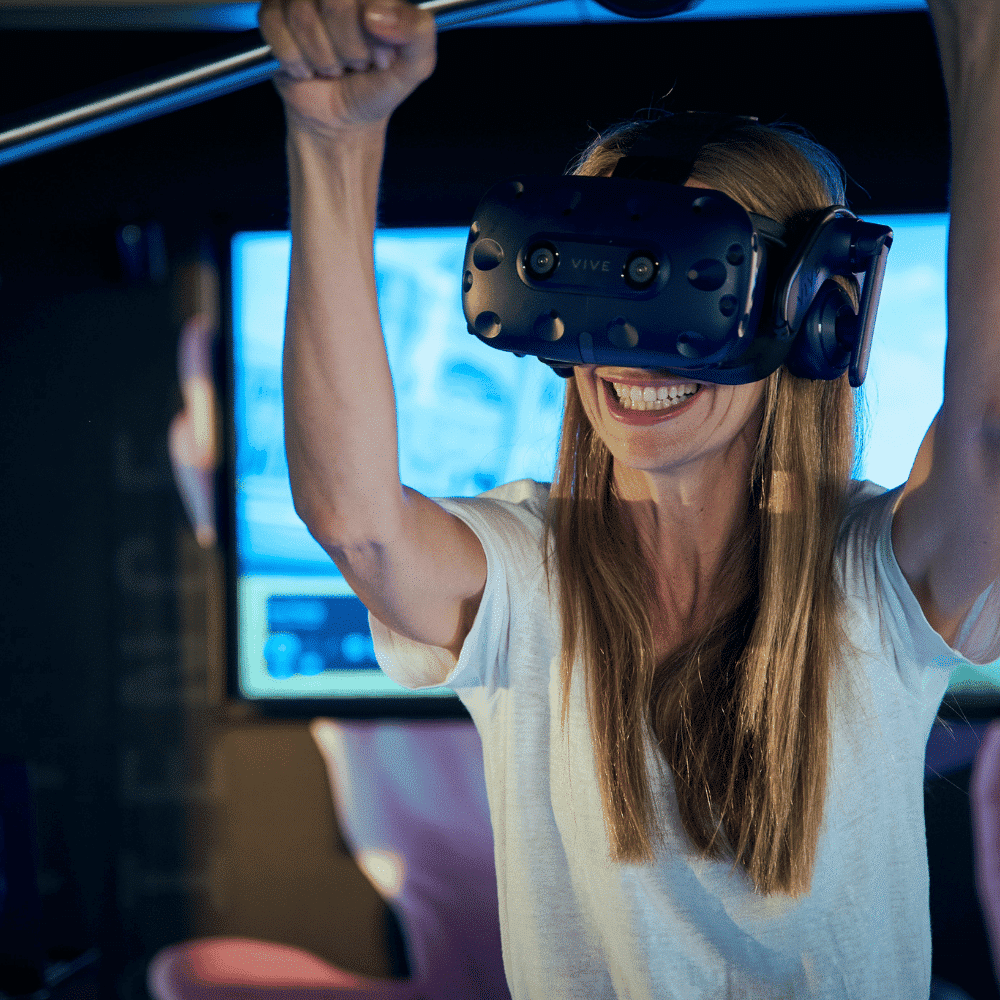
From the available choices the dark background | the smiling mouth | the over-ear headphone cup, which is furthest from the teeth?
the dark background

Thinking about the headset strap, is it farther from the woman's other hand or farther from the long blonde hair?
the woman's other hand

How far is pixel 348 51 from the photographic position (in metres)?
0.42

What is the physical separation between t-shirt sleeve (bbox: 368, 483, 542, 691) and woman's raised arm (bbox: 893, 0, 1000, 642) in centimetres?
30

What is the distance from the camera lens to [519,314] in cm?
54

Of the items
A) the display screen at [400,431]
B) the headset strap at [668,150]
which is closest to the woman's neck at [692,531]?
the headset strap at [668,150]

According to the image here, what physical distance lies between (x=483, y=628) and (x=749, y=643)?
222 mm

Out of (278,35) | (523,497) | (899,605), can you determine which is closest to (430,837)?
(523,497)

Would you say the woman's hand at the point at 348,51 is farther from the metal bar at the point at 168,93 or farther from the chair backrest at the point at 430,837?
the chair backrest at the point at 430,837

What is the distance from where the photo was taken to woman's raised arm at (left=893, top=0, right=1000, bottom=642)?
18.7 inches

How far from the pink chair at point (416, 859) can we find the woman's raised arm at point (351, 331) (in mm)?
1437

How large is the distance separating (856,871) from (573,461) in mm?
419

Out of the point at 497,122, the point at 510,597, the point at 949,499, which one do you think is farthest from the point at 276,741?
the point at 949,499

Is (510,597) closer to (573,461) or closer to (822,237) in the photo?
(573,461)

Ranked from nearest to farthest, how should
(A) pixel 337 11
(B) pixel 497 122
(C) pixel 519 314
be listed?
(A) pixel 337 11
(C) pixel 519 314
(B) pixel 497 122
